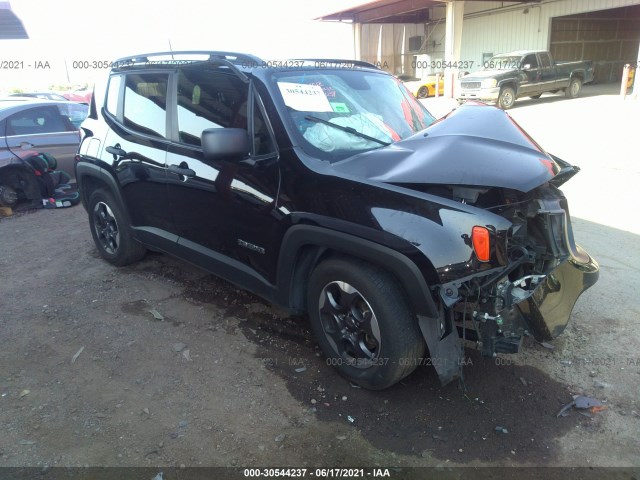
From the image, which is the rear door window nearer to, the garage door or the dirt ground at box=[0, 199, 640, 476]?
the dirt ground at box=[0, 199, 640, 476]

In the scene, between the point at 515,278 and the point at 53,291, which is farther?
the point at 53,291

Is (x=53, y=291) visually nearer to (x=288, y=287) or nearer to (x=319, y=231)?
(x=288, y=287)

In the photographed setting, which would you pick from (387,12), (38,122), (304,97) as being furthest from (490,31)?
(304,97)

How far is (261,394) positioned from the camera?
317 centimetres

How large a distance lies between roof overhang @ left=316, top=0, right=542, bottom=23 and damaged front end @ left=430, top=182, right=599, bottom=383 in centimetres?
2340

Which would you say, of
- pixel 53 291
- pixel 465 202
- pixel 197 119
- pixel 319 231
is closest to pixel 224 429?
pixel 319 231

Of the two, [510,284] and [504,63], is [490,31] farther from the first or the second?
[510,284]

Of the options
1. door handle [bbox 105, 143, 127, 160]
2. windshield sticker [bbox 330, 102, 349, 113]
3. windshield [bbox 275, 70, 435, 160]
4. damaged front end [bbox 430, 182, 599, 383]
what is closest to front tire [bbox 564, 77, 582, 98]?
windshield [bbox 275, 70, 435, 160]

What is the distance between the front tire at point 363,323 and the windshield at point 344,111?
78 cm

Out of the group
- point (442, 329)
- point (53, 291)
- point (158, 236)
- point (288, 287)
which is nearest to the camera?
point (442, 329)

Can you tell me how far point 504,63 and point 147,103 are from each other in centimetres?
1829

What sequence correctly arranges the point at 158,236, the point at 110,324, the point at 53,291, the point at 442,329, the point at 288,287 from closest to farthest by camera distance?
the point at 442,329, the point at 288,287, the point at 110,324, the point at 158,236, the point at 53,291

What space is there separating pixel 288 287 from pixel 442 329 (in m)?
1.07

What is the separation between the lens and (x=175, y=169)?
3928 mm
